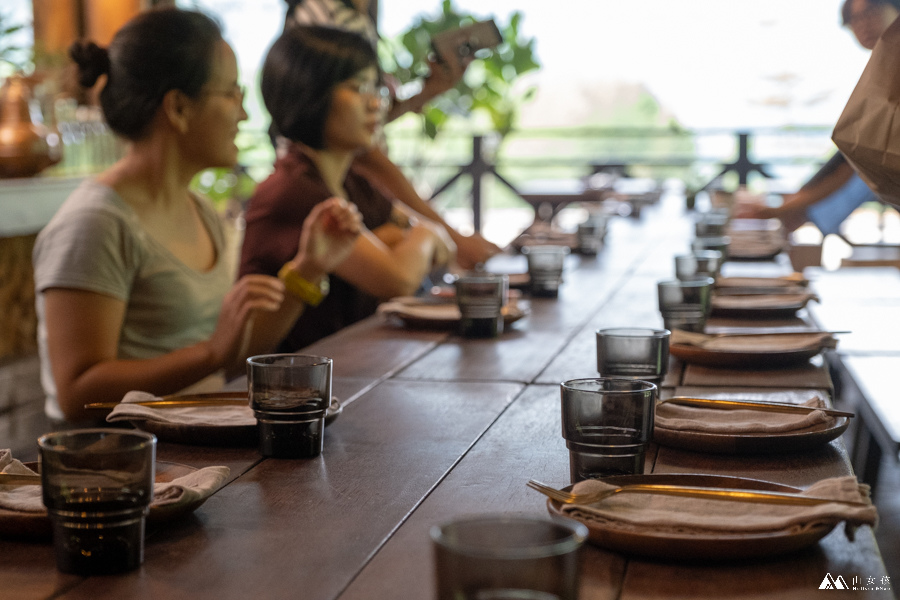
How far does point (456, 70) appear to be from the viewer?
351 cm

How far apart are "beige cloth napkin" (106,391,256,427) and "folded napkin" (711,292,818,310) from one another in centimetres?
116

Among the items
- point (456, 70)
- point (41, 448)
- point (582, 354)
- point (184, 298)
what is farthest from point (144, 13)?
point (456, 70)

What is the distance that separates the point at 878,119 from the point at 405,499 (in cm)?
67

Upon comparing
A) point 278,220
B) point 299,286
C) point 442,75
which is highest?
point 442,75

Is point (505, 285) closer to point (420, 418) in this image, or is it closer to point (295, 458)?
point (420, 418)

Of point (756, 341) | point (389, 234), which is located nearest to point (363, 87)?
point (389, 234)

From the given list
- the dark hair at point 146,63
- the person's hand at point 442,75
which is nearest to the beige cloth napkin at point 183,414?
the dark hair at point 146,63

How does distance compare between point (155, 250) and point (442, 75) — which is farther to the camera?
point (442, 75)

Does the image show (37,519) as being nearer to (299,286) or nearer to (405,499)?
(405,499)

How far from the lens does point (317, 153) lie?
2498 millimetres

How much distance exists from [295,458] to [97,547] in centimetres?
35

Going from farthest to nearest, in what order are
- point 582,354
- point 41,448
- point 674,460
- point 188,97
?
point 188,97, point 582,354, point 674,460, point 41,448

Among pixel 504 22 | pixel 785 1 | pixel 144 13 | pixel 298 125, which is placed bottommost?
pixel 298 125

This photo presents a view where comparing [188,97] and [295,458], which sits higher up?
[188,97]
